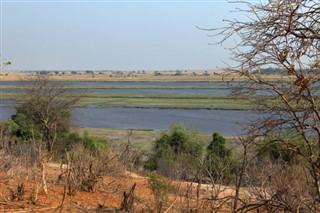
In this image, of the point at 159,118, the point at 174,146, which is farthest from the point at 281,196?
the point at 159,118

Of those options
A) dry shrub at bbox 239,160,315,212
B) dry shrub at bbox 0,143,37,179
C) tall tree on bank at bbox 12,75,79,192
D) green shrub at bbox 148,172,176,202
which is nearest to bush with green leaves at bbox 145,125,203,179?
tall tree on bank at bbox 12,75,79,192

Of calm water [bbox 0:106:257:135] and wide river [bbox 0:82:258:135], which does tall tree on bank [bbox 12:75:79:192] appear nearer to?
calm water [bbox 0:106:257:135]

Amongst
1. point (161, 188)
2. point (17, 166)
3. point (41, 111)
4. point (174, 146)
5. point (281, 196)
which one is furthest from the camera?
point (41, 111)

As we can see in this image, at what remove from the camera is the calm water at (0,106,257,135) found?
135 feet

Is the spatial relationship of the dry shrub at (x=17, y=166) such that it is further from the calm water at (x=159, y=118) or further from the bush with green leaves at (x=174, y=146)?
the calm water at (x=159, y=118)

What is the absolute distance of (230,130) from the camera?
3850 cm

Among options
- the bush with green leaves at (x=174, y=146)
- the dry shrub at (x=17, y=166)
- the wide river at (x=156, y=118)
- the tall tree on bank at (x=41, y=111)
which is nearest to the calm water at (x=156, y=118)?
the wide river at (x=156, y=118)

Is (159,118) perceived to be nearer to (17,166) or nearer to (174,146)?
(174,146)

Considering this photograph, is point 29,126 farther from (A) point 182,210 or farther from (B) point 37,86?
(A) point 182,210

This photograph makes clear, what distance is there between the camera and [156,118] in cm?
4878

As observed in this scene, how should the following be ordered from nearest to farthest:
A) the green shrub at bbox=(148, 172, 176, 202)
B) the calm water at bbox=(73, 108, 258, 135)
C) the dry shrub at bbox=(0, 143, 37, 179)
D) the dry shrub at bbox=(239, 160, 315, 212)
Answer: the dry shrub at bbox=(239, 160, 315, 212)
the green shrub at bbox=(148, 172, 176, 202)
the dry shrub at bbox=(0, 143, 37, 179)
the calm water at bbox=(73, 108, 258, 135)

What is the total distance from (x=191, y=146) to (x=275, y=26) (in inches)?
768

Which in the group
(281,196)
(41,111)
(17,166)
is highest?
(281,196)

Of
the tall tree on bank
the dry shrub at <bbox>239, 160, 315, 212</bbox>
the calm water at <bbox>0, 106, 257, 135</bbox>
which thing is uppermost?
the dry shrub at <bbox>239, 160, 315, 212</bbox>
